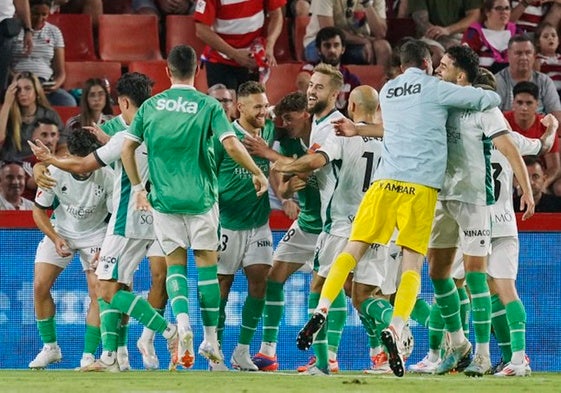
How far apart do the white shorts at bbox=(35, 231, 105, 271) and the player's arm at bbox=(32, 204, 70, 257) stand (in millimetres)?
159

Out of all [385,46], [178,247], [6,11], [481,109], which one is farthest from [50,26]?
[481,109]

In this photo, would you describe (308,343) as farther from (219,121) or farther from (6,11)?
(6,11)

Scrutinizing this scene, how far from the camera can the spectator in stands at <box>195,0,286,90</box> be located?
1494 centimetres

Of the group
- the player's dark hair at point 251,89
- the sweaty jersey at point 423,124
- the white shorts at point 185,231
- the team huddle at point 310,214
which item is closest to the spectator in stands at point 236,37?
the team huddle at point 310,214

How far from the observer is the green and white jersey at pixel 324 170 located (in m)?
11.3

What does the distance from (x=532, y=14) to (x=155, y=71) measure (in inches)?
170

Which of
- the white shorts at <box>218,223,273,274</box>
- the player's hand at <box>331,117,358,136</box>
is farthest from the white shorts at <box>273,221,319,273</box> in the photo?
the player's hand at <box>331,117,358,136</box>

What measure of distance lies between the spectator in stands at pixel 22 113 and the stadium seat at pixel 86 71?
53.1 inches

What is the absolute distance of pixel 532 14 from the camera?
16.9m

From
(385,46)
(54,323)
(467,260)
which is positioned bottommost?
(54,323)

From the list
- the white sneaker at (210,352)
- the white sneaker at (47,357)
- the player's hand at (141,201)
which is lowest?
the white sneaker at (47,357)

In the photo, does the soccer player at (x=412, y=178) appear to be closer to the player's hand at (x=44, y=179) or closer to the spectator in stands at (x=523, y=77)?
the player's hand at (x=44, y=179)

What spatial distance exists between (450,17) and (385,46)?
0.88 m

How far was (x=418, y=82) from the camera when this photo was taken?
10281 mm
